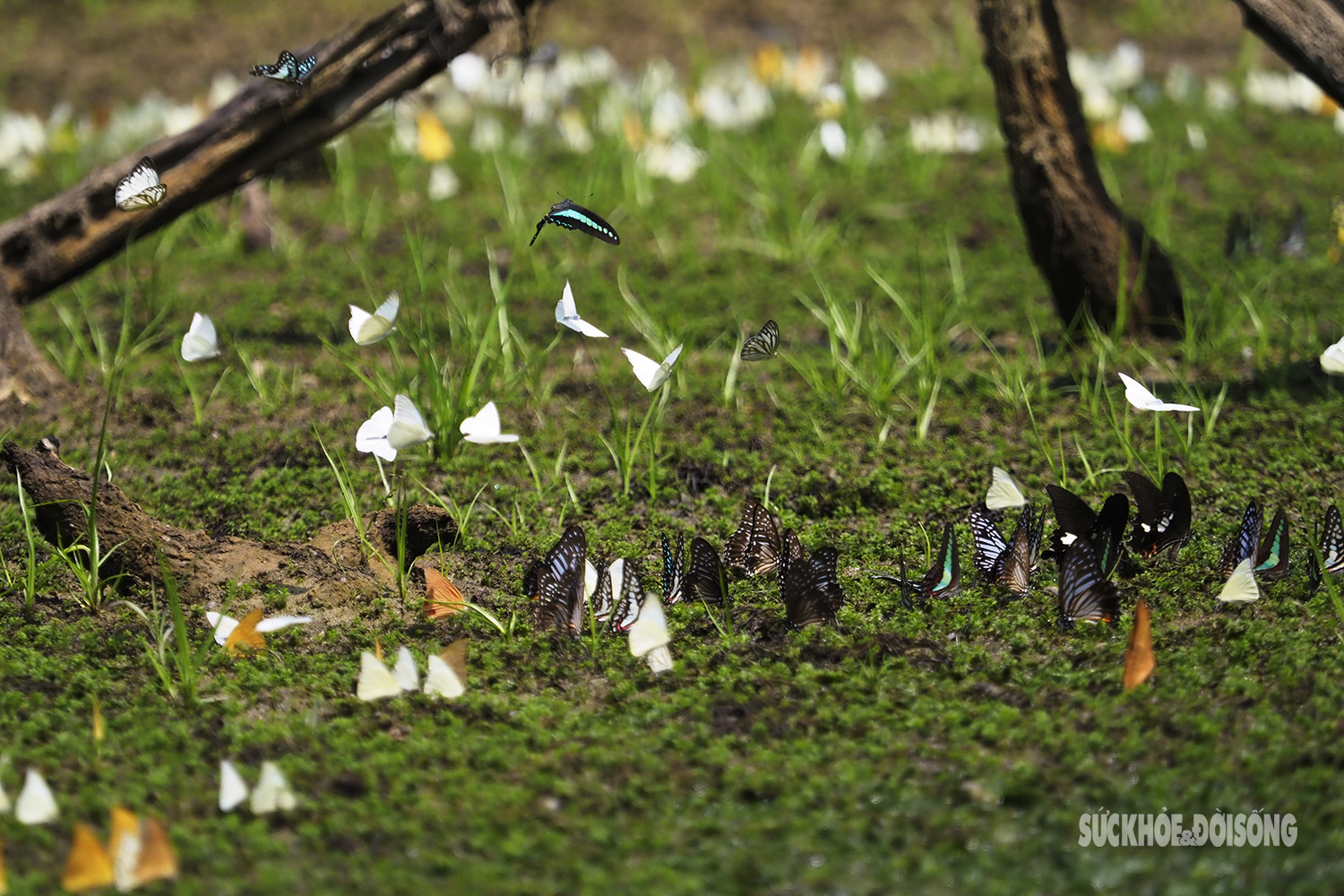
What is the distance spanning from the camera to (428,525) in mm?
2727

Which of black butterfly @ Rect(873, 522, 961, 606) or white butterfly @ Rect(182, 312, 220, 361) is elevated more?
white butterfly @ Rect(182, 312, 220, 361)

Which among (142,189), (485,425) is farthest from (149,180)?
(485,425)

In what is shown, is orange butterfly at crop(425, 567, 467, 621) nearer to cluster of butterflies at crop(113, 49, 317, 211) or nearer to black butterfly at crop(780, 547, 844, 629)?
black butterfly at crop(780, 547, 844, 629)

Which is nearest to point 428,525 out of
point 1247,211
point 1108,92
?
point 1247,211

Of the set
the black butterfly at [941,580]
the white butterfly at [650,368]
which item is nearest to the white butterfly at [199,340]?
the white butterfly at [650,368]

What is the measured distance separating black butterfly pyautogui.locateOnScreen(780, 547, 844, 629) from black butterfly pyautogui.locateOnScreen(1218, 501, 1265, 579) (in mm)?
833

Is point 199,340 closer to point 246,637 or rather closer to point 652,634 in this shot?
point 246,637

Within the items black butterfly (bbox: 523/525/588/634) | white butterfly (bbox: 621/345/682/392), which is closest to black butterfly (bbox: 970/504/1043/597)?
white butterfly (bbox: 621/345/682/392)

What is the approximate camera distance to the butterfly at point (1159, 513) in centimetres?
249

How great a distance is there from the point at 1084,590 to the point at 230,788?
63.5 inches

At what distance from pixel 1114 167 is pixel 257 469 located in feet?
12.8

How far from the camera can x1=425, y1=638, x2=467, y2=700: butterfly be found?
7.06ft

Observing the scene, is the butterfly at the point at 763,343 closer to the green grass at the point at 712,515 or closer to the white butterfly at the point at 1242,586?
the green grass at the point at 712,515

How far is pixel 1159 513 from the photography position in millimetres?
2521
